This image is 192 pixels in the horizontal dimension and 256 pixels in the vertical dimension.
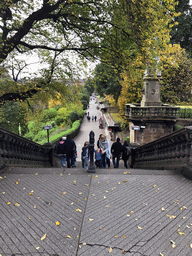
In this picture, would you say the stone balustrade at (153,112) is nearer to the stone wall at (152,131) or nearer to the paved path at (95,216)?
the stone wall at (152,131)

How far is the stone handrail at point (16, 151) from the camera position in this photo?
5523 mm

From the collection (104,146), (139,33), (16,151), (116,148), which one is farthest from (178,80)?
(16,151)

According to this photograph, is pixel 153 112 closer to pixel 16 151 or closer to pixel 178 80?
pixel 178 80

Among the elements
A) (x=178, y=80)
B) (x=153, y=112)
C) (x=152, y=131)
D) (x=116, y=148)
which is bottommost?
(x=152, y=131)

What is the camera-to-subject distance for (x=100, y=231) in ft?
9.22

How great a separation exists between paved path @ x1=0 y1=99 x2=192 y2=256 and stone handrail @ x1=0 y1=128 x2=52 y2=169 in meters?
1.00

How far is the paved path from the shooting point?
2.50 m

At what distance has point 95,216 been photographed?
318 cm

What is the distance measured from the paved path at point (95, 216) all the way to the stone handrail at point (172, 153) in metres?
0.57

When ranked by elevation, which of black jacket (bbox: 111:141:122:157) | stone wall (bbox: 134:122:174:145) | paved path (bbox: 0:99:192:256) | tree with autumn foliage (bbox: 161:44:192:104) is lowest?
stone wall (bbox: 134:122:174:145)

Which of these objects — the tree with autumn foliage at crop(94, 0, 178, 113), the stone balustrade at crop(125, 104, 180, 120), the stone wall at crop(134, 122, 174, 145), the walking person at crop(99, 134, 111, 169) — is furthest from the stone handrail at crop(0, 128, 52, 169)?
the stone wall at crop(134, 122, 174, 145)

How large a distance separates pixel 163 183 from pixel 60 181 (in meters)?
2.49

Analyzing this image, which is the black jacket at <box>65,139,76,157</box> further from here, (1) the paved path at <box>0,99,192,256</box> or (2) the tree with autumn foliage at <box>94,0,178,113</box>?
(2) the tree with autumn foliage at <box>94,0,178,113</box>

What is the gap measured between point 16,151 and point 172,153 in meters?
5.15
